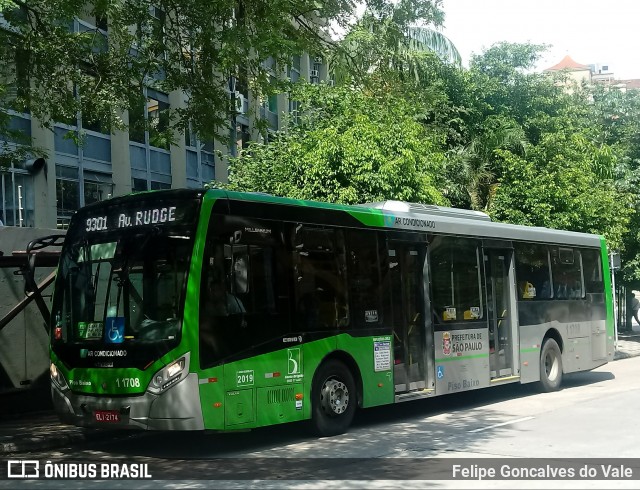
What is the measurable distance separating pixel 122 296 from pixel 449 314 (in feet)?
20.0

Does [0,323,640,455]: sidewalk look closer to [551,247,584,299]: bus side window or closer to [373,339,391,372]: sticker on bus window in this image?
[373,339,391,372]: sticker on bus window

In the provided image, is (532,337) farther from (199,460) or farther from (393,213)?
(199,460)

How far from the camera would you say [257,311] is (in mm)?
9969

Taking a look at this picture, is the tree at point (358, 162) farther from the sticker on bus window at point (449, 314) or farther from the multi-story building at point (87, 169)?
the sticker on bus window at point (449, 314)

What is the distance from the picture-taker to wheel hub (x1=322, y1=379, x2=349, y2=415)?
10988 millimetres

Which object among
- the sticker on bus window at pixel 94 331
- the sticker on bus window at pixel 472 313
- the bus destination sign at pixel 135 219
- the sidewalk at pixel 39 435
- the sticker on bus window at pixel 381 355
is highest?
the bus destination sign at pixel 135 219

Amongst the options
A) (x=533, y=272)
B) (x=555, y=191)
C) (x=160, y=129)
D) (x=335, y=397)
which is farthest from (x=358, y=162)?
(x=335, y=397)

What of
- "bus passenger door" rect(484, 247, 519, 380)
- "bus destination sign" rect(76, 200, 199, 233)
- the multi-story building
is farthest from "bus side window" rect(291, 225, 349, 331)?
the multi-story building

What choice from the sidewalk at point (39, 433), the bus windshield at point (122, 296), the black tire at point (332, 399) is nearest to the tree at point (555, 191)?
the black tire at point (332, 399)

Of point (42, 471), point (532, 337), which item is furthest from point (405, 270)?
point (42, 471)

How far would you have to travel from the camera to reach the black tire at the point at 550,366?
1608 cm

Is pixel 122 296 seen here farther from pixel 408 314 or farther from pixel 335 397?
pixel 408 314

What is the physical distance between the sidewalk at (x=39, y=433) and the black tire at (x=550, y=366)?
8.53 meters

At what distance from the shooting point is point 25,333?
13258mm
